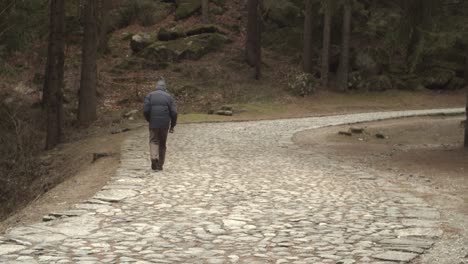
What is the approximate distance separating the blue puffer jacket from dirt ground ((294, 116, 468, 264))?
5.08 meters

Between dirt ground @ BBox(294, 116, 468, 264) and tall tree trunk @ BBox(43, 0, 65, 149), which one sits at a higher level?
tall tree trunk @ BBox(43, 0, 65, 149)

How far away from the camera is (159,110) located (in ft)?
38.9

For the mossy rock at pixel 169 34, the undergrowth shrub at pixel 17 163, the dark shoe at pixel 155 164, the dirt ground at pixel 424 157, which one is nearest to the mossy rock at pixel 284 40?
the mossy rock at pixel 169 34

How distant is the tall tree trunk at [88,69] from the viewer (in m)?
22.1

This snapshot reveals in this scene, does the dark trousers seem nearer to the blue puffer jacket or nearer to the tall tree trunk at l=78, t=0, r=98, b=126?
the blue puffer jacket

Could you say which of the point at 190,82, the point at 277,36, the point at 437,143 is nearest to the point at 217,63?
the point at 190,82

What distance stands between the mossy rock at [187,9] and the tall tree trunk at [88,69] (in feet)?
55.1

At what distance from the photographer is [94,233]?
6.64 metres

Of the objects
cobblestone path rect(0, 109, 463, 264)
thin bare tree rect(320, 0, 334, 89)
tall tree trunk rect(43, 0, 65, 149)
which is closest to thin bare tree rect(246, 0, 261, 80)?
thin bare tree rect(320, 0, 334, 89)

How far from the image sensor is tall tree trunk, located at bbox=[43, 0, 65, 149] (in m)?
18.8

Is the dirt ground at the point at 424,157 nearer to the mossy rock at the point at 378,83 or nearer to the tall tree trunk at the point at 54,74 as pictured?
the mossy rock at the point at 378,83

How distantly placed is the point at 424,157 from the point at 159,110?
7839 millimetres

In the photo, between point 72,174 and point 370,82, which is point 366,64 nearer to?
point 370,82

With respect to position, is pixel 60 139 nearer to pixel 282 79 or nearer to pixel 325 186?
pixel 325 186
